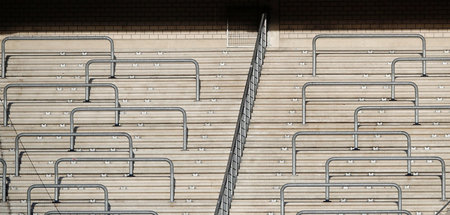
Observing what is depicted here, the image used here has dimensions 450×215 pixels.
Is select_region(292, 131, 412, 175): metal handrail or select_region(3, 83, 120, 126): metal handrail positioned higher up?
select_region(3, 83, 120, 126): metal handrail

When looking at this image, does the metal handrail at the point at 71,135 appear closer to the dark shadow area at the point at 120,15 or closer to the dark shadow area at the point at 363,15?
the dark shadow area at the point at 120,15

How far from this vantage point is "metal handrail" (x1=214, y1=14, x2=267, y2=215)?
14664mm

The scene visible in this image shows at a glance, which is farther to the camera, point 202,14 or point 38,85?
point 202,14

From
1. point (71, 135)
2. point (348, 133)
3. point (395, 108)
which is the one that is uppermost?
point (395, 108)

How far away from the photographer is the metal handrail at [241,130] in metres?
14.7

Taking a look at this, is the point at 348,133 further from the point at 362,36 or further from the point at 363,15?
Answer: the point at 363,15

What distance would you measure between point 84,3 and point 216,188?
5.86 m

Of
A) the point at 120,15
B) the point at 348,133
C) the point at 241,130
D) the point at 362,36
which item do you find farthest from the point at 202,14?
the point at 348,133

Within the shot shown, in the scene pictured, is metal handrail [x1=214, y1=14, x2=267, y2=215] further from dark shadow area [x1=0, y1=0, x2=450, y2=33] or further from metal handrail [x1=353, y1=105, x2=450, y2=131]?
metal handrail [x1=353, y1=105, x2=450, y2=131]

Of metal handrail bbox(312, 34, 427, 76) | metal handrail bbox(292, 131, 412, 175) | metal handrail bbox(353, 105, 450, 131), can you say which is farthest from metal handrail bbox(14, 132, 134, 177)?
metal handrail bbox(312, 34, 427, 76)

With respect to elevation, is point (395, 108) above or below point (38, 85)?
below

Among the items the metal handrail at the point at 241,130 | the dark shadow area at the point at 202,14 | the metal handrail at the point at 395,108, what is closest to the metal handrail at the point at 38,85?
the metal handrail at the point at 241,130

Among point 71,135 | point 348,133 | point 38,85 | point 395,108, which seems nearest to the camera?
point 348,133

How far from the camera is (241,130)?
15898mm
